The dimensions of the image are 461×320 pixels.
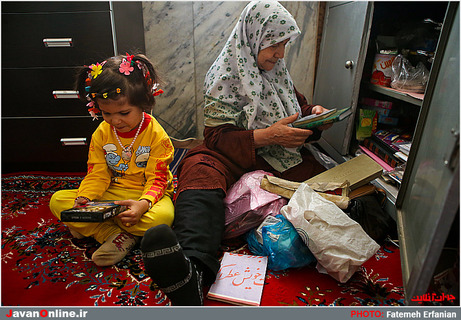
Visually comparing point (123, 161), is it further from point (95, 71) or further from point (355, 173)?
point (355, 173)

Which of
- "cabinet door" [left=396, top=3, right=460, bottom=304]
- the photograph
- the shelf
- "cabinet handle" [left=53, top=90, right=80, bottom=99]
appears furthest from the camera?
"cabinet handle" [left=53, top=90, right=80, bottom=99]

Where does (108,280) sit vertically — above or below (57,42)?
below

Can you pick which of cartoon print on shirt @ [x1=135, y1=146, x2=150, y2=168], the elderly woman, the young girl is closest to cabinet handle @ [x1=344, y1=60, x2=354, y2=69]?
the elderly woman

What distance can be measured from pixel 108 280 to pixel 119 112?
55 centimetres

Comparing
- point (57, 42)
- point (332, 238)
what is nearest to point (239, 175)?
point (332, 238)

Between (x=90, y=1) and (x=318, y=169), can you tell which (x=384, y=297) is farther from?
(x=90, y=1)

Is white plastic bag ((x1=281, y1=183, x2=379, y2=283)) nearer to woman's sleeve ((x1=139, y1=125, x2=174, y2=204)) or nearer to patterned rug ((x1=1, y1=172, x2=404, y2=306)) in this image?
patterned rug ((x1=1, y1=172, x2=404, y2=306))

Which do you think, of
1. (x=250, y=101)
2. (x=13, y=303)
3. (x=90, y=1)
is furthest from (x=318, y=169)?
(x=90, y=1)

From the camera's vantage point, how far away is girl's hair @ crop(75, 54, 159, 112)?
3.38ft

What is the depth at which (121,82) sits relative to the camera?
1.05 meters

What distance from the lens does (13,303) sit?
853 millimetres

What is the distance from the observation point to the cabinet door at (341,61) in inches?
54.8

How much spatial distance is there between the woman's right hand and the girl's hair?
440mm

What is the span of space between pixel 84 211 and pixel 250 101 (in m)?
0.72
